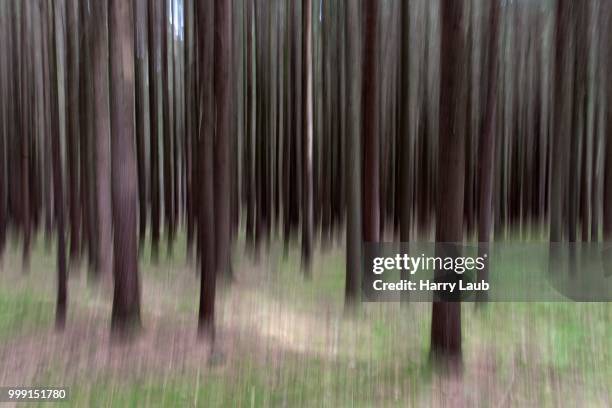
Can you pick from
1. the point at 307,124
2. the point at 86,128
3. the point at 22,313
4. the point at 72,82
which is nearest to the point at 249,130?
the point at 307,124

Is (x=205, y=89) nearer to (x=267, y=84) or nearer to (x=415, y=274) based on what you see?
(x=415, y=274)

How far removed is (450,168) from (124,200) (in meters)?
3.59

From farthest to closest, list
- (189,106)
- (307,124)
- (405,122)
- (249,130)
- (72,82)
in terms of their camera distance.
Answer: (249,130)
(189,106)
(307,124)
(72,82)
(405,122)

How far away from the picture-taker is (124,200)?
5.28 m

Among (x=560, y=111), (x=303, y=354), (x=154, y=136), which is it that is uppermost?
(x=560, y=111)

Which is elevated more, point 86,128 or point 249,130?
point 86,128

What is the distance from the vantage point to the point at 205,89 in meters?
5.51

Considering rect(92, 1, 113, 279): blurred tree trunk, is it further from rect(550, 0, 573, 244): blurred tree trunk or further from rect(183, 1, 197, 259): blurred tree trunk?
rect(550, 0, 573, 244): blurred tree trunk

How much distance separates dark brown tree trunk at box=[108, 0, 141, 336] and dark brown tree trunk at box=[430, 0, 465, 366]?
338cm

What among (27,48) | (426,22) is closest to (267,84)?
(426,22)

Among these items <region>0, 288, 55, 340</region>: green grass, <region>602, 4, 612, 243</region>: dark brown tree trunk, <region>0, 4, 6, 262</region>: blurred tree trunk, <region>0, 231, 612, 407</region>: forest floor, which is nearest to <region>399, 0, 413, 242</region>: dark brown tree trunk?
<region>0, 231, 612, 407</region>: forest floor

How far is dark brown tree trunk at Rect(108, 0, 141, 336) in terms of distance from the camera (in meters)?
5.27

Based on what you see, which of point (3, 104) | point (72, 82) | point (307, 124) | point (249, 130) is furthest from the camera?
point (3, 104)

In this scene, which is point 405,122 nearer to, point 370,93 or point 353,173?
point 370,93
